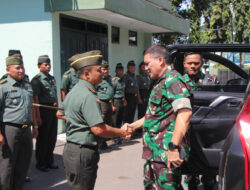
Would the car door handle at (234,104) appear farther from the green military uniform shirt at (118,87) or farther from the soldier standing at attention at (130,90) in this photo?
the soldier standing at attention at (130,90)

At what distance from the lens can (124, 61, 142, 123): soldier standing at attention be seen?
762cm

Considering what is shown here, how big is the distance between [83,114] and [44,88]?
2.50m

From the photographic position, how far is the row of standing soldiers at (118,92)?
5664 mm

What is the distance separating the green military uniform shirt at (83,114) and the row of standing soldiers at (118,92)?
9.61ft

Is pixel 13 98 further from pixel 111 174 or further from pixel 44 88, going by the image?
pixel 111 174

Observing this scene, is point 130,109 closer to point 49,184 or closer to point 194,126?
point 49,184

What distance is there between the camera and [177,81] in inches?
97.7

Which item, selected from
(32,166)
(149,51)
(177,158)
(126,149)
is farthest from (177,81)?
(126,149)

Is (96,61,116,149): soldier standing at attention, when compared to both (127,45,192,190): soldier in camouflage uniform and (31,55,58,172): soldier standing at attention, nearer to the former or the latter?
(31,55,58,172): soldier standing at attention

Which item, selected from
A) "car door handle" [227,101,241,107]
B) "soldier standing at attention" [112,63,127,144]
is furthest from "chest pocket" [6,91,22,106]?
"soldier standing at attention" [112,63,127,144]

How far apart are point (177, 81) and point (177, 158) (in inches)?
24.0

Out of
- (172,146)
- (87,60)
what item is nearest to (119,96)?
(87,60)

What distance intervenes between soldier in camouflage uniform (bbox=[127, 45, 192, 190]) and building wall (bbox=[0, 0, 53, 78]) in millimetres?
4635

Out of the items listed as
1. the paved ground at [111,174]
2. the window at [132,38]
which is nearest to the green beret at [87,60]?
the paved ground at [111,174]
